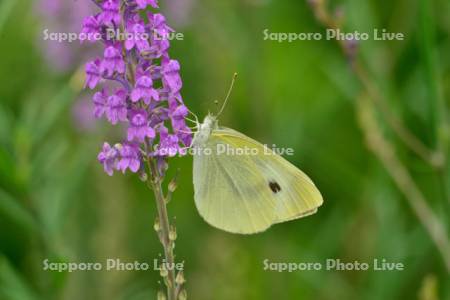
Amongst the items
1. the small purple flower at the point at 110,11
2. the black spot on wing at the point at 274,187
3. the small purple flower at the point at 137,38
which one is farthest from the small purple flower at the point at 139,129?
the black spot on wing at the point at 274,187

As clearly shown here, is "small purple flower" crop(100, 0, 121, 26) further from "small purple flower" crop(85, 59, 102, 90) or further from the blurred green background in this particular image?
the blurred green background

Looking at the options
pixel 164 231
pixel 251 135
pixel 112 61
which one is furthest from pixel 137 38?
pixel 251 135

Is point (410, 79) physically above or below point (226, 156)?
above

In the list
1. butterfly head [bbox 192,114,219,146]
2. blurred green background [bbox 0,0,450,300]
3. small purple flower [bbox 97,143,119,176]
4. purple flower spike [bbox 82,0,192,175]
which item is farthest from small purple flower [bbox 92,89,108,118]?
A: blurred green background [bbox 0,0,450,300]

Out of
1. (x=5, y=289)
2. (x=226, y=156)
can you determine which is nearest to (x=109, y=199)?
(x=5, y=289)

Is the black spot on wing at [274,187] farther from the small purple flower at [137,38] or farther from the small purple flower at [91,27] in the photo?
the small purple flower at [91,27]

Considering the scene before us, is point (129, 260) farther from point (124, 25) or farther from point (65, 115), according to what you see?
point (124, 25)

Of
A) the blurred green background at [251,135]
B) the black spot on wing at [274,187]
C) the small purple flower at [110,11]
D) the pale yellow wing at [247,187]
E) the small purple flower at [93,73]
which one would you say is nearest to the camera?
the small purple flower at [110,11]
